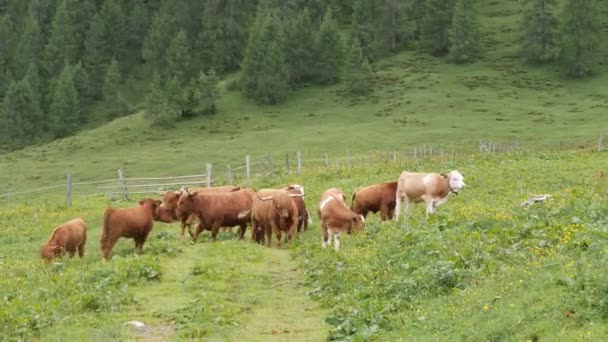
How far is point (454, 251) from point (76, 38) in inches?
4527

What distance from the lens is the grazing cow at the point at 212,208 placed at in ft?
68.6

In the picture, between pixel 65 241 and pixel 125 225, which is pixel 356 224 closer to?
pixel 125 225

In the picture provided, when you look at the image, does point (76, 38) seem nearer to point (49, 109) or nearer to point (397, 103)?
point (49, 109)

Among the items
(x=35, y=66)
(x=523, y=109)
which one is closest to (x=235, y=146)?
(x=523, y=109)

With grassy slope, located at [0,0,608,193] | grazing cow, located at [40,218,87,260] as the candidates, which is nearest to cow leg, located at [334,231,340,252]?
grazing cow, located at [40,218,87,260]

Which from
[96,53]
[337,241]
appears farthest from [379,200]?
[96,53]

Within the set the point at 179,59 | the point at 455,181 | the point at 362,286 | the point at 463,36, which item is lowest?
the point at 455,181

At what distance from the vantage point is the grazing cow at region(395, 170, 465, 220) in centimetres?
2173

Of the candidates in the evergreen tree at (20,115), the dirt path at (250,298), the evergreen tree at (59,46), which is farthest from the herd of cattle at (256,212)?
the evergreen tree at (59,46)

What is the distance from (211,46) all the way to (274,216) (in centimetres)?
8883

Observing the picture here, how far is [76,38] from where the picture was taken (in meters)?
118

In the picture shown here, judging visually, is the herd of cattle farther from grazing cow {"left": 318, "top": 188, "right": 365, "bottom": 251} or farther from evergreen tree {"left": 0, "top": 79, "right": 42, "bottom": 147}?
evergreen tree {"left": 0, "top": 79, "right": 42, "bottom": 147}

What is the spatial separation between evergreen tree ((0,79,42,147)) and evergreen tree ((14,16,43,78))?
18621mm

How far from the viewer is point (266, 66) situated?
278ft
